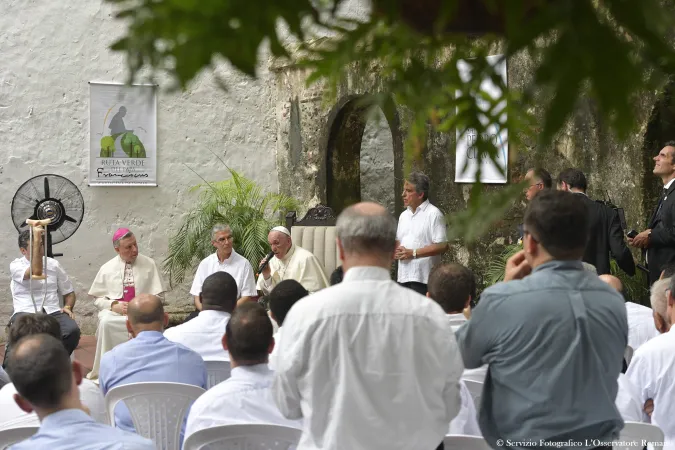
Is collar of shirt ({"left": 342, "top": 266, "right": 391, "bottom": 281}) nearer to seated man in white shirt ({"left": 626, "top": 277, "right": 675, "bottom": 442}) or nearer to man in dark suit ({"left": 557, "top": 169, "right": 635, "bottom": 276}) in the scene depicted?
seated man in white shirt ({"left": 626, "top": 277, "right": 675, "bottom": 442})

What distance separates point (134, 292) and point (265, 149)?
379 centimetres

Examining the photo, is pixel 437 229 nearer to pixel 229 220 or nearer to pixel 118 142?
pixel 229 220

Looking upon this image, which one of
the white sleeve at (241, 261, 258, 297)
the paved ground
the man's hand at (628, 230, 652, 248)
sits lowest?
the paved ground

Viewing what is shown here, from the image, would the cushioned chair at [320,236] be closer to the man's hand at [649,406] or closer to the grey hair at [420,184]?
the grey hair at [420,184]

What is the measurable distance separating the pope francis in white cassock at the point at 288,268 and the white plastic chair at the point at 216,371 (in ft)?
10.6

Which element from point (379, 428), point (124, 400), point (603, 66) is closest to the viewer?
point (603, 66)

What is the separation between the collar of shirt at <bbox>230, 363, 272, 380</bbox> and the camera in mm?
3205

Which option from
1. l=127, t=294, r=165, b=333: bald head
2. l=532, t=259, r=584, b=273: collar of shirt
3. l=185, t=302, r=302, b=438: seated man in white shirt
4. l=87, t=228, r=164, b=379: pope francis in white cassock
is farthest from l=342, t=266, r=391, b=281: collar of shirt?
l=87, t=228, r=164, b=379: pope francis in white cassock

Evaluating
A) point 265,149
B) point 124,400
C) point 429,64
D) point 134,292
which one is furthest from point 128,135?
point 429,64

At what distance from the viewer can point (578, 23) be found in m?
0.92

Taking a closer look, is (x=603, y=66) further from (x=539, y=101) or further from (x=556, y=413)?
(x=556, y=413)

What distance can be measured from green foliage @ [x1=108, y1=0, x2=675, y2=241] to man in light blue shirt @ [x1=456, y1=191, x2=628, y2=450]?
131 cm

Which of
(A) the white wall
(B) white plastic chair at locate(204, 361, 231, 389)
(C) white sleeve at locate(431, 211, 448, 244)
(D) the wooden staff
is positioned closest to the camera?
(B) white plastic chair at locate(204, 361, 231, 389)

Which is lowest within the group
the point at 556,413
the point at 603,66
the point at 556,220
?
the point at 556,413
